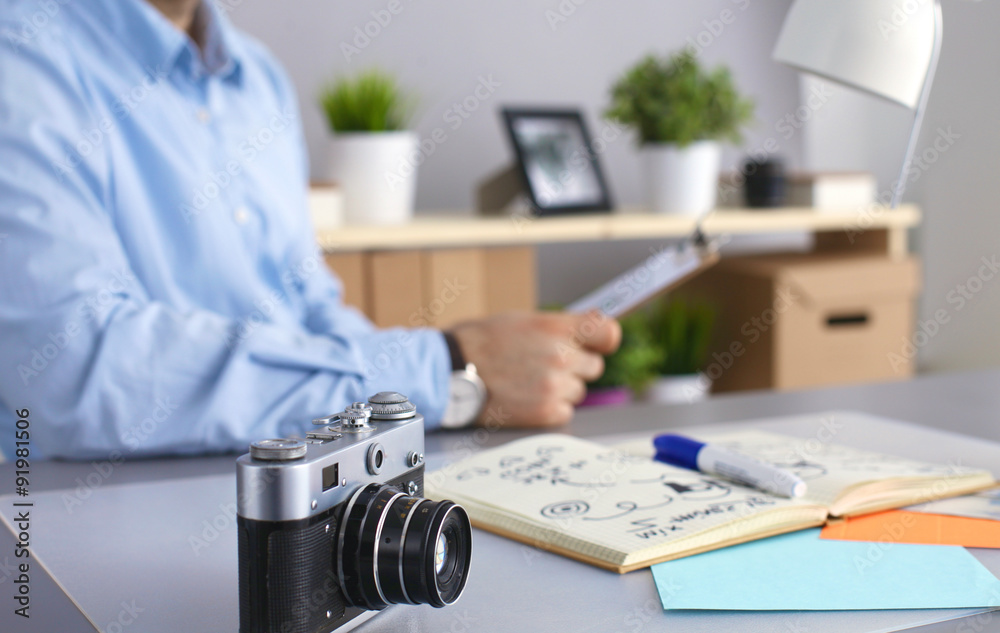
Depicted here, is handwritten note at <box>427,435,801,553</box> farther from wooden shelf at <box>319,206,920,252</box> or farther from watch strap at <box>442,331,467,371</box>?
wooden shelf at <box>319,206,920,252</box>

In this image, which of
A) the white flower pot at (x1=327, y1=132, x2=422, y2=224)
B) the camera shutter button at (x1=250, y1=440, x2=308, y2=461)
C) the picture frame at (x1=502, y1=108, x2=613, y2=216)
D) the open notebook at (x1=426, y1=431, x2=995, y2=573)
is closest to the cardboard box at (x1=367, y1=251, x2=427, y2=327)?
the white flower pot at (x1=327, y1=132, x2=422, y2=224)

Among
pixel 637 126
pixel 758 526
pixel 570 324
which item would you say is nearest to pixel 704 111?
pixel 637 126

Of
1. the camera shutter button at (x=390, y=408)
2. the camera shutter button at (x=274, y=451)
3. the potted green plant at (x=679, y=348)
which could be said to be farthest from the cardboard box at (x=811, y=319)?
the camera shutter button at (x=274, y=451)

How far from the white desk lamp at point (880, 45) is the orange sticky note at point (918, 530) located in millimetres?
227

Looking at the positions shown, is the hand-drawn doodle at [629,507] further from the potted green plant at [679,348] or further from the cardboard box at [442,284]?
the potted green plant at [679,348]

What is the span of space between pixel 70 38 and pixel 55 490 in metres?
0.52

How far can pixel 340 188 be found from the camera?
68.8 inches

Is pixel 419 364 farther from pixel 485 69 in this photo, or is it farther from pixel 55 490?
pixel 485 69

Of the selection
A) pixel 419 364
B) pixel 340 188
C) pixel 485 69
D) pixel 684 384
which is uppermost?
pixel 485 69

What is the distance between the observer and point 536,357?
945 millimetres

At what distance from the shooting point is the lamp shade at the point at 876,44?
671 millimetres

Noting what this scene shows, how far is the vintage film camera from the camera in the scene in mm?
397

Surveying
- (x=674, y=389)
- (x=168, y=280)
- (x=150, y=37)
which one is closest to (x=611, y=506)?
(x=168, y=280)

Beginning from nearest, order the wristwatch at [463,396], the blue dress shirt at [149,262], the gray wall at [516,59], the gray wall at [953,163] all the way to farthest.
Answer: the blue dress shirt at [149,262] → the wristwatch at [463,396] → the gray wall at [516,59] → the gray wall at [953,163]
